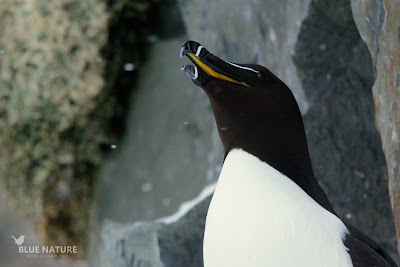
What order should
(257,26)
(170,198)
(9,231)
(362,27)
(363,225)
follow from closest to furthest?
(362,27), (363,225), (257,26), (170,198), (9,231)

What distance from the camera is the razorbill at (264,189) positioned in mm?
1800

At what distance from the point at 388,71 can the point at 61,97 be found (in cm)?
285

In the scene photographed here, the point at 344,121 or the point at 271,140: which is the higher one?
the point at 344,121

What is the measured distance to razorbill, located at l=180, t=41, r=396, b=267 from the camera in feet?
5.90

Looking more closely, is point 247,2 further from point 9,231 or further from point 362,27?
point 9,231

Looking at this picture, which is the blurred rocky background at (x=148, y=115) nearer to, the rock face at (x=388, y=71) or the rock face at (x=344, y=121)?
the rock face at (x=344, y=121)

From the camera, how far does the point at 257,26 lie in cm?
321

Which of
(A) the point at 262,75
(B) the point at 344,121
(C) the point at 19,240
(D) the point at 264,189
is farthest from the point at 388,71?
(C) the point at 19,240

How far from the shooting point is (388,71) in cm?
200

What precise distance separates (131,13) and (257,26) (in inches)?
59.2

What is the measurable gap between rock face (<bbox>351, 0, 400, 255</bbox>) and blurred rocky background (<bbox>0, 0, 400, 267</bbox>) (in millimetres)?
647

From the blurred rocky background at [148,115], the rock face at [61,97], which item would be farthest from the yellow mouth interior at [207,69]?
the rock face at [61,97]

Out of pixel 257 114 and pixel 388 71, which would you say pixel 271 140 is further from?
pixel 388 71

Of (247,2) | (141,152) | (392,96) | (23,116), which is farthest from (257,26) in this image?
(23,116)
